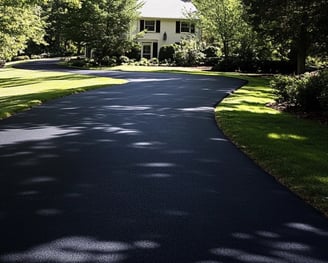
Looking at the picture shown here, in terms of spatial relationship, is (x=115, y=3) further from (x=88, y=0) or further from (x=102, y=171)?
(x=102, y=171)

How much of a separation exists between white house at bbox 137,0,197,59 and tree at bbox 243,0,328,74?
82.8 feet

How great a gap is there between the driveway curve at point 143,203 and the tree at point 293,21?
1015 cm

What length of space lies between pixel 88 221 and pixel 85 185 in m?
1.36

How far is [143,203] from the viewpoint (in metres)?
5.47

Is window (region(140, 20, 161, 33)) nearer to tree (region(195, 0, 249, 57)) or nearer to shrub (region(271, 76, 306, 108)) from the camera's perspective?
tree (region(195, 0, 249, 57))

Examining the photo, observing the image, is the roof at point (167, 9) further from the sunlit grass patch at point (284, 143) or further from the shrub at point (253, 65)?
the sunlit grass patch at point (284, 143)

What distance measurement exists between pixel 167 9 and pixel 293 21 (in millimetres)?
34337

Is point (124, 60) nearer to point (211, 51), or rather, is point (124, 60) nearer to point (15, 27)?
point (211, 51)

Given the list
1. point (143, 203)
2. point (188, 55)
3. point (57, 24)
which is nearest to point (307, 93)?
point (143, 203)

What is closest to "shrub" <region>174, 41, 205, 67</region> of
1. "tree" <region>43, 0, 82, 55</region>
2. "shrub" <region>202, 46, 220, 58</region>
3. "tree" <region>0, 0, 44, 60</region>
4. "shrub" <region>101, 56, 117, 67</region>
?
"shrub" <region>202, 46, 220, 58</region>

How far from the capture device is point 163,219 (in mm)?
4953

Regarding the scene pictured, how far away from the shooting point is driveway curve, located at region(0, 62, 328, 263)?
4.18 meters

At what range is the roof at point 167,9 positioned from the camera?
54.3 meters

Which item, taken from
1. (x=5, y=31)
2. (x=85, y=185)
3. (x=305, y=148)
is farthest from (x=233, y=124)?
(x=5, y=31)
